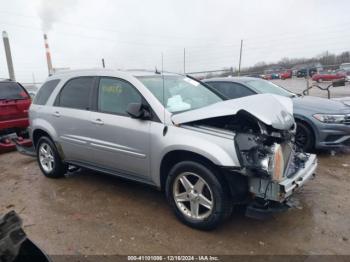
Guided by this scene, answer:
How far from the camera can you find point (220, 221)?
10.2 feet

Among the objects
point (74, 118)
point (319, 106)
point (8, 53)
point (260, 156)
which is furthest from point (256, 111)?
point (8, 53)

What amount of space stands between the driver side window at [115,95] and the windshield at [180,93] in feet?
0.68

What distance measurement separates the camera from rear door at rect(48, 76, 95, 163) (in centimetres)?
427

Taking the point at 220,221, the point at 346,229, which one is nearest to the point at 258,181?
the point at 220,221

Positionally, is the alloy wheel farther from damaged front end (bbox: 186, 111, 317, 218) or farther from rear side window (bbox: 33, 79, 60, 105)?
rear side window (bbox: 33, 79, 60, 105)

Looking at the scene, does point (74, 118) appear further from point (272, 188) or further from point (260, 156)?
point (272, 188)

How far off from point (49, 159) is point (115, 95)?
2.01 m

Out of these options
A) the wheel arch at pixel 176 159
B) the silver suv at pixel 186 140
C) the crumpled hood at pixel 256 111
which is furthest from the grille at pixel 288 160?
the wheel arch at pixel 176 159

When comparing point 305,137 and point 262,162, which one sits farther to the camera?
point 305,137

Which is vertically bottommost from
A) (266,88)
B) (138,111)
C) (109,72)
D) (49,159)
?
(49,159)

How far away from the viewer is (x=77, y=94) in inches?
178

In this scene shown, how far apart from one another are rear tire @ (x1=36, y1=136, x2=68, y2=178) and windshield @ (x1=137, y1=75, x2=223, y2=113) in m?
2.16

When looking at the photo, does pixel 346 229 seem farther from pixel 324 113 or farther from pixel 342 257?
pixel 324 113

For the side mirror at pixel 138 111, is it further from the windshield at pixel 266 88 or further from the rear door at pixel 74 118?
the windshield at pixel 266 88
